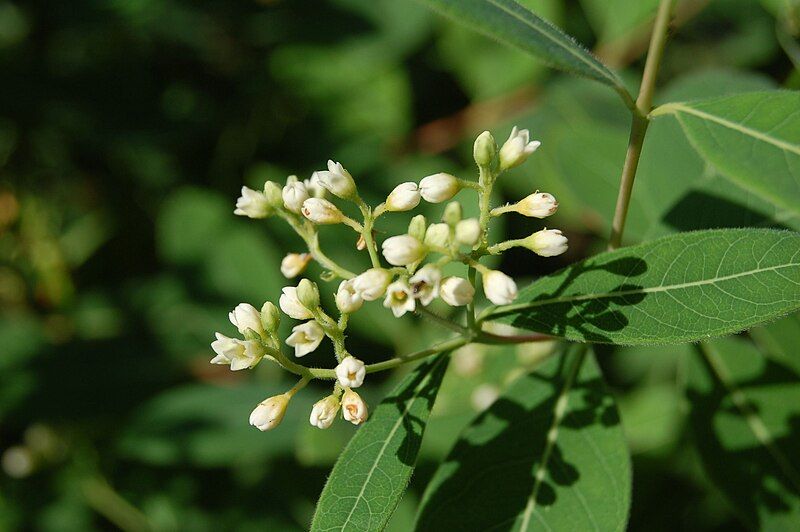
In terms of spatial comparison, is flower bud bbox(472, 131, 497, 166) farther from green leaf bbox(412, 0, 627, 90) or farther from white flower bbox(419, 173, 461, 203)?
green leaf bbox(412, 0, 627, 90)

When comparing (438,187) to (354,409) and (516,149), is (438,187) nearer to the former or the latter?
(516,149)

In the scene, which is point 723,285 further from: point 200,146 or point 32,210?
point 32,210

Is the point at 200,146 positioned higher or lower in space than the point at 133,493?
higher

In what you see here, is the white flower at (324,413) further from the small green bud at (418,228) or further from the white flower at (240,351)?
the small green bud at (418,228)

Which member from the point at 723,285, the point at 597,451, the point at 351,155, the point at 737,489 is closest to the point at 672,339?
the point at 723,285

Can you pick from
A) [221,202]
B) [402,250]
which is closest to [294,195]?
[402,250]

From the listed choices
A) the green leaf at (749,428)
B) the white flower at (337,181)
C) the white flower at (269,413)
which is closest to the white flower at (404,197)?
the white flower at (337,181)
